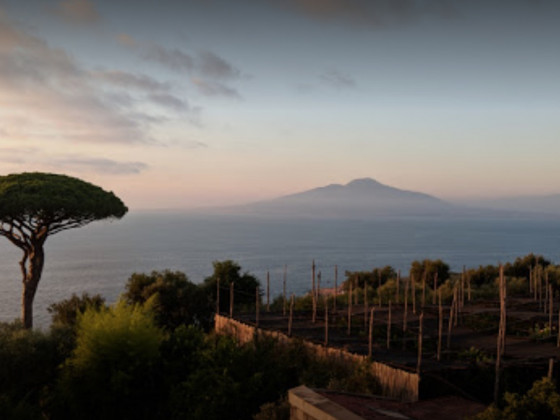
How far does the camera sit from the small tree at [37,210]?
66.8 feet

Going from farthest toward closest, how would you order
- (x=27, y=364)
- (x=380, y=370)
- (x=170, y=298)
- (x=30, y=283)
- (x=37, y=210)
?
(x=170, y=298)
(x=30, y=283)
(x=37, y=210)
(x=27, y=364)
(x=380, y=370)

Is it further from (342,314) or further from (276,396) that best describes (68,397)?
(342,314)

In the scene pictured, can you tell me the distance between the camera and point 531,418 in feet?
22.6

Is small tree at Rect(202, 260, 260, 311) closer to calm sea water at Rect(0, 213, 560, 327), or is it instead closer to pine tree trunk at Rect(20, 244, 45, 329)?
pine tree trunk at Rect(20, 244, 45, 329)

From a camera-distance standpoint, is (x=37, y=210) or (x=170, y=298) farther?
(x=170, y=298)

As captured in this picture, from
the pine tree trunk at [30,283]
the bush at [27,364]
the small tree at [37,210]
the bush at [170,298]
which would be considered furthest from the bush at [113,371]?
the bush at [170,298]

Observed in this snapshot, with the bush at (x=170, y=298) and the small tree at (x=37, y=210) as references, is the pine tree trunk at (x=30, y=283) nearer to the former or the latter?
the small tree at (x=37, y=210)

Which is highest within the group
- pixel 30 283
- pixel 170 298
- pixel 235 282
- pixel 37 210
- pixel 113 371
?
pixel 37 210

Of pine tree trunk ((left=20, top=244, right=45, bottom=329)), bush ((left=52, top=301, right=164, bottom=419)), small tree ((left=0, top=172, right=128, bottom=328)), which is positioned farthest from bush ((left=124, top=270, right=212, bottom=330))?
bush ((left=52, top=301, right=164, bottom=419))

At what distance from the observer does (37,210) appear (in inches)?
816

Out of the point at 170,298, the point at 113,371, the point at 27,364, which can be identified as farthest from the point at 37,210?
the point at 113,371

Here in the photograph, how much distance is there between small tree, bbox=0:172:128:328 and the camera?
2036cm

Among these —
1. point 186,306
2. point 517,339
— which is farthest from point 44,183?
point 517,339

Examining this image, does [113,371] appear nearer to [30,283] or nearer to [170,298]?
[30,283]
